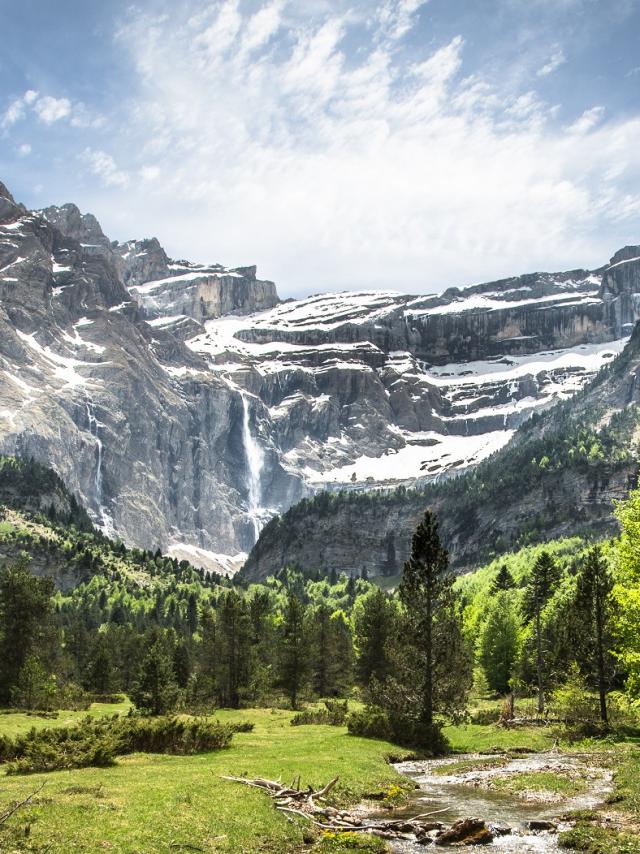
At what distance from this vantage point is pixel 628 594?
116 ft

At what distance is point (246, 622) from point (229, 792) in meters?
61.0

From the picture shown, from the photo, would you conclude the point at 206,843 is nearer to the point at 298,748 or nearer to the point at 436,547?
the point at 298,748

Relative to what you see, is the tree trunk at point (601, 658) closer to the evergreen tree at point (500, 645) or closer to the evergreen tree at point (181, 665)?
the evergreen tree at point (500, 645)

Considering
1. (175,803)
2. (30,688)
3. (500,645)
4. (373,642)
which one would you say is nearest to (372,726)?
(373,642)

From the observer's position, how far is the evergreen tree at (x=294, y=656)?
86256 millimetres

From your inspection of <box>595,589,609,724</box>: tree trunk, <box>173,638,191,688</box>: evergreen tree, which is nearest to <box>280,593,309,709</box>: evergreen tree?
<box>173,638,191,688</box>: evergreen tree

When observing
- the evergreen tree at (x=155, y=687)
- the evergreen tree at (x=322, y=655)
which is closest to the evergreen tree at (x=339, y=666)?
the evergreen tree at (x=322, y=655)

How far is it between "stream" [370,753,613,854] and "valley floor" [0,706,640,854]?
1131 millimetres

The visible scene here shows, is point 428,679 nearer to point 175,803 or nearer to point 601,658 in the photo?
point 601,658

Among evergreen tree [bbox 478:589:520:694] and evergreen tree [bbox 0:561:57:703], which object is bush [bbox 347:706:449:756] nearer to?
evergreen tree [bbox 0:561:57:703]

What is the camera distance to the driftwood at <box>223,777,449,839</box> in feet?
83.6

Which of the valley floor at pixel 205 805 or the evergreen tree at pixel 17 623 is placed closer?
the valley floor at pixel 205 805

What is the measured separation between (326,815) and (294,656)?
6016 cm

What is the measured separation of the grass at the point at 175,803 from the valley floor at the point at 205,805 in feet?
0.13
